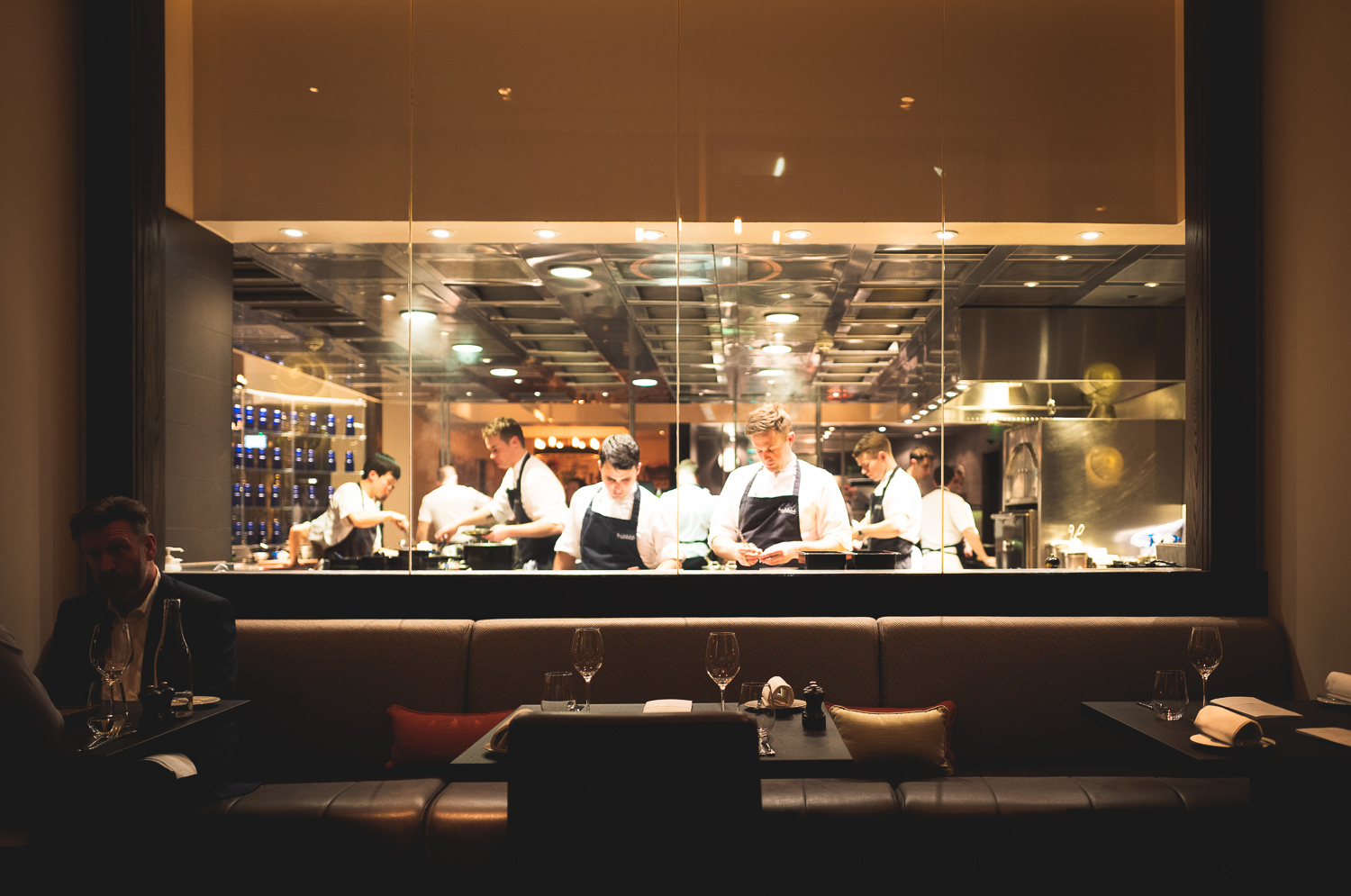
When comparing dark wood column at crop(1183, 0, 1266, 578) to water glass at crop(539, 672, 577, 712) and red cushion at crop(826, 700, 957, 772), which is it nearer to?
red cushion at crop(826, 700, 957, 772)

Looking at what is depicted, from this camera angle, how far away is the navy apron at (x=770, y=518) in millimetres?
4266

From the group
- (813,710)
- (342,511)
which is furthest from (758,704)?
(342,511)

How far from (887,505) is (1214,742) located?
315 cm

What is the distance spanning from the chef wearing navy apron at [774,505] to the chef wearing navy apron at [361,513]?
2155mm

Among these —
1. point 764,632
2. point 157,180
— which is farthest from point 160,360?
point 764,632

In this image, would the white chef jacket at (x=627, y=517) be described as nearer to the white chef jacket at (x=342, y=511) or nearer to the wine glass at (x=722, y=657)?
the white chef jacket at (x=342, y=511)

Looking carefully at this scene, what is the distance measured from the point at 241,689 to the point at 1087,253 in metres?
4.58

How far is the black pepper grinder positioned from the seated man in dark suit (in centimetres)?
166

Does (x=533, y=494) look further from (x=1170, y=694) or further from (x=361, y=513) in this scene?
(x=1170, y=694)

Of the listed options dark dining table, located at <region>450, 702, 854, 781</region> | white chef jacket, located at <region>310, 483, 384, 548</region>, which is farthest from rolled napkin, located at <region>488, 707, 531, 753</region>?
white chef jacket, located at <region>310, 483, 384, 548</region>

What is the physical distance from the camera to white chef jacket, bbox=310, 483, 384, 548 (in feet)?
18.0

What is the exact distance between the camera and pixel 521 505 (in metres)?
5.02

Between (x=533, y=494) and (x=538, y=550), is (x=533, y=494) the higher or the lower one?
the higher one

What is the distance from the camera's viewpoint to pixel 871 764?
2.88 metres
